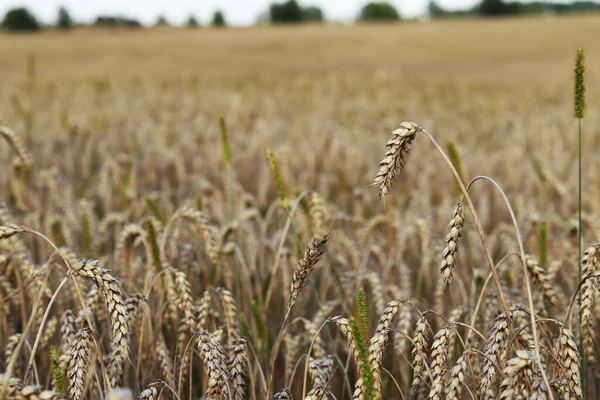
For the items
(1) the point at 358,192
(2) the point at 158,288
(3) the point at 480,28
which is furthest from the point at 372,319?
(3) the point at 480,28

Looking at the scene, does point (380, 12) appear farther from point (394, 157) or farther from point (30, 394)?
point (30, 394)

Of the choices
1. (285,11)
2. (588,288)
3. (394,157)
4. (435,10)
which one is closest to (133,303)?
(394,157)

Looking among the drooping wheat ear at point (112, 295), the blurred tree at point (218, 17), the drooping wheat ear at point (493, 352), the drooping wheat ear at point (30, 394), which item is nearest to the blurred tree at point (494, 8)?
the blurred tree at point (218, 17)

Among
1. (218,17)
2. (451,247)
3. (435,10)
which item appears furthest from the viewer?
(435,10)

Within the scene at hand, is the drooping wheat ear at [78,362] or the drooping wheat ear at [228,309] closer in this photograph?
the drooping wheat ear at [78,362]

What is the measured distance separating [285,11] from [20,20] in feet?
81.6

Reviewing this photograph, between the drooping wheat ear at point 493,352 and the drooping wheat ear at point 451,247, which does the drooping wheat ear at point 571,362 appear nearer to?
the drooping wheat ear at point 493,352

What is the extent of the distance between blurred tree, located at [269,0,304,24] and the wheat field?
50.1m

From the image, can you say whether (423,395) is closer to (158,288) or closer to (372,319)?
(372,319)

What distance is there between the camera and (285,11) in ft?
194

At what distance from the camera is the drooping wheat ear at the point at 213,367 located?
1.14m

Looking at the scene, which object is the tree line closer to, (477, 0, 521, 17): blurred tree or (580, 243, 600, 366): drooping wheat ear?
(477, 0, 521, 17): blurred tree

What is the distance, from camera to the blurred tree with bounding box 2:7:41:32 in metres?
43.9

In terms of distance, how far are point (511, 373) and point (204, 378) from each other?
801 mm
